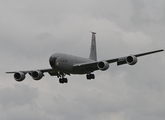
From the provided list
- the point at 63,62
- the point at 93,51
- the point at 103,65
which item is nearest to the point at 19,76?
the point at 63,62

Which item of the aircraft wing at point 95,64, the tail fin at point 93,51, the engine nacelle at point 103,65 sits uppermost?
the tail fin at point 93,51

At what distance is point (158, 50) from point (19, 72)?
1079 inches

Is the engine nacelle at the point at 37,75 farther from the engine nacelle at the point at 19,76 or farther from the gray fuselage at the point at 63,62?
the gray fuselage at the point at 63,62

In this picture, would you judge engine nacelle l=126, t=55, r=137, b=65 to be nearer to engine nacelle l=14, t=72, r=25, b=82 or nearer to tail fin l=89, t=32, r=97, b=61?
tail fin l=89, t=32, r=97, b=61

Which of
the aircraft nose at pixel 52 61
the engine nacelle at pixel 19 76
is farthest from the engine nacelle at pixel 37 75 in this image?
the aircraft nose at pixel 52 61

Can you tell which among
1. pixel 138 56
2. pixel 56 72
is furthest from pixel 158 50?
pixel 56 72

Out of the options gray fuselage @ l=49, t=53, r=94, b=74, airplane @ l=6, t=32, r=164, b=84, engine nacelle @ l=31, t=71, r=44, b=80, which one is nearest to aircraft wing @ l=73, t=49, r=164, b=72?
airplane @ l=6, t=32, r=164, b=84

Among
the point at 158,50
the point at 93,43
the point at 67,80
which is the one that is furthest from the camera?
the point at 93,43

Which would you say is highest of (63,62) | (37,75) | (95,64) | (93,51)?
(93,51)

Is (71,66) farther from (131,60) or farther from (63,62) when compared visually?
(131,60)

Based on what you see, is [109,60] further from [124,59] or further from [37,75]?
[37,75]

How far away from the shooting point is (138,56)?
99312 mm

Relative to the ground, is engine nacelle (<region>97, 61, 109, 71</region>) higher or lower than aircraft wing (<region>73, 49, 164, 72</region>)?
lower

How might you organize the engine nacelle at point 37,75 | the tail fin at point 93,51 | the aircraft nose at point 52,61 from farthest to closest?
1. the tail fin at point 93,51
2. the engine nacelle at point 37,75
3. the aircraft nose at point 52,61
